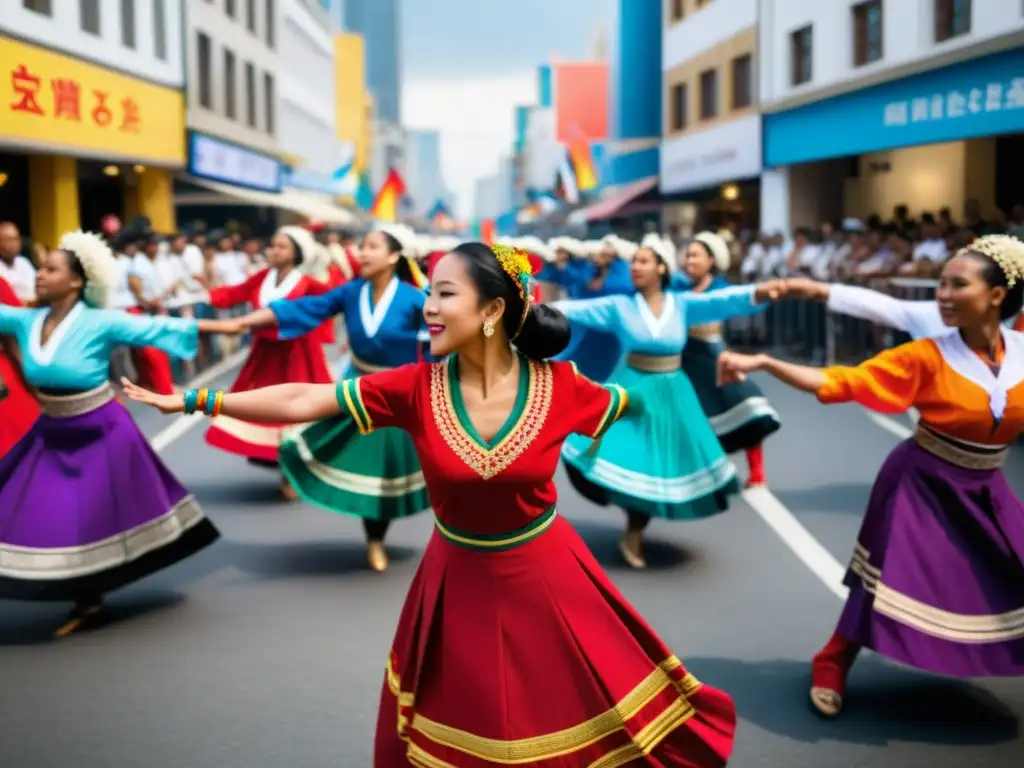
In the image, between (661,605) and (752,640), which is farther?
(661,605)

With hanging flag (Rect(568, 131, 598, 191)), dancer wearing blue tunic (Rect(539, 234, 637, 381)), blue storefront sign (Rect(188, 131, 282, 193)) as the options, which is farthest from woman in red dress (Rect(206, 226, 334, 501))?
hanging flag (Rect(568, 131, 598, 191))

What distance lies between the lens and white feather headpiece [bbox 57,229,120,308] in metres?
6.52

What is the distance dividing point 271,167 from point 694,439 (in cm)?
3425

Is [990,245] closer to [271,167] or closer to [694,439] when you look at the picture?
[694,439]

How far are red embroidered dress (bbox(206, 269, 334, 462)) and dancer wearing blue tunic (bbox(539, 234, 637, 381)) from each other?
6.18 ft

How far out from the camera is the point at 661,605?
6926 mm

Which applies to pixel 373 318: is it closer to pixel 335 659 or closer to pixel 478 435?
pixel 335 659

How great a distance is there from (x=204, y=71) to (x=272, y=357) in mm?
25772

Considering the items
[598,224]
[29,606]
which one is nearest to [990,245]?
[29,606]

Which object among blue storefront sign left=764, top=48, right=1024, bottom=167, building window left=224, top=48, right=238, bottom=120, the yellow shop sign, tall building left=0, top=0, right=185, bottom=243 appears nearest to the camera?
blue storefront sign left=764, top=48, right=1024, bottom=167

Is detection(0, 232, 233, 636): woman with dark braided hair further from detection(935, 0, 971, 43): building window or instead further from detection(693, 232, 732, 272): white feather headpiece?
detection(935, 0, 971, 43): building window

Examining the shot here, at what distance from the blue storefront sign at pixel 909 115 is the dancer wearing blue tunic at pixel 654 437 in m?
12.7

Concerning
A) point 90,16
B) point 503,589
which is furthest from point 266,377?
point 90,16

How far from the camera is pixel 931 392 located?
5.15m
